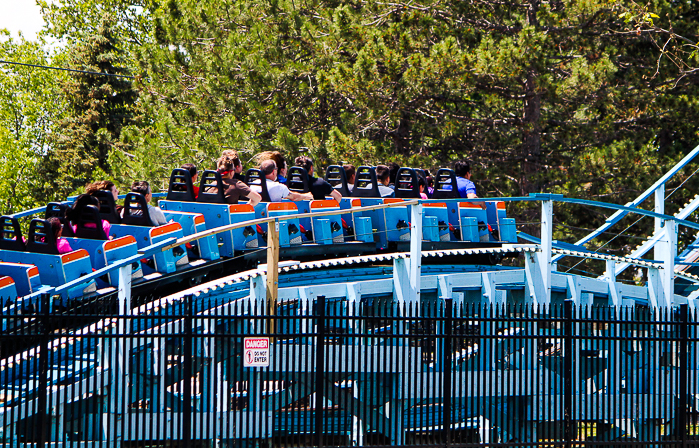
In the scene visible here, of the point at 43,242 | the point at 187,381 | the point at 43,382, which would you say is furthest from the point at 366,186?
the point at 43,382

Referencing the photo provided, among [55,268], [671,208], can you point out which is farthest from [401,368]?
[671,208]

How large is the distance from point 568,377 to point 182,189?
629 centimetres

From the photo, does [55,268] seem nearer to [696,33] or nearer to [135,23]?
[696,33]

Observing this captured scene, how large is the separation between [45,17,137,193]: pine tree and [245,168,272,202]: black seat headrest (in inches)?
964

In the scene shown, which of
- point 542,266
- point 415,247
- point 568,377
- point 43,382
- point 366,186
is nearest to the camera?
point 43,382

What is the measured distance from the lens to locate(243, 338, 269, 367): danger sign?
7.19 m

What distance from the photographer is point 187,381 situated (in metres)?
7.08

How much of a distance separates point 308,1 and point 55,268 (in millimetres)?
13436

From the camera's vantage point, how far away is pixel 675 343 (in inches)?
320

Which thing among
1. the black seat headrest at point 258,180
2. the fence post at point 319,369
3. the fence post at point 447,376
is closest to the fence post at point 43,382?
the fence post at point 319,369

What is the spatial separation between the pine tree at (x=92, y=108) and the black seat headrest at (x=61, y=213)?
2470cm

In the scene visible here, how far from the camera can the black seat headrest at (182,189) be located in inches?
444

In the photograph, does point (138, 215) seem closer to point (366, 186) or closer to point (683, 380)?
point (366, 186)

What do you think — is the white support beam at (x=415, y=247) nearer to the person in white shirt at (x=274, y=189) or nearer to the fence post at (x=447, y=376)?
the person in white shirt at (x=274, y=189)
